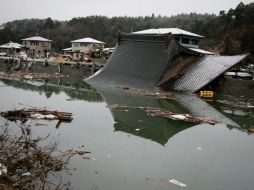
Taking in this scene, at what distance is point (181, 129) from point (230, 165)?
356 centimetres

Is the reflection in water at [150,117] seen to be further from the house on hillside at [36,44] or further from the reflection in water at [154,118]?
the house on hillside at [36,44]

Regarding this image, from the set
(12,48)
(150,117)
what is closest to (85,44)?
(12,48)

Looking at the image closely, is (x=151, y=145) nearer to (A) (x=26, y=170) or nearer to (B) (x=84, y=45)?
(A) (x=26, y=170)

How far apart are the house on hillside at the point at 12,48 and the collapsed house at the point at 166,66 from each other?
23.5 meters

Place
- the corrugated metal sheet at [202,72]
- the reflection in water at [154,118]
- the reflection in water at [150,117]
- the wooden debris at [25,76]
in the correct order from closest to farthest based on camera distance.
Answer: the reflection in water at [154,118] < the reflection in water at [150,117] < the corrugated metal sheet at [202,72] < the wooden debris at [25,76]

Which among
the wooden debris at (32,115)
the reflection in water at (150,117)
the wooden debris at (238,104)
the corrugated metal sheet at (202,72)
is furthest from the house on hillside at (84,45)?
the wooden debris at (32,115)

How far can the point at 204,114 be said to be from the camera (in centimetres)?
1420

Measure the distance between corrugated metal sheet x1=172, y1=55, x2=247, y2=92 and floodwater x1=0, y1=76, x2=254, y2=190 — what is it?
371cm

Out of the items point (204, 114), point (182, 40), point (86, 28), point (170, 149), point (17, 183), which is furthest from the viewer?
point (86, 28)

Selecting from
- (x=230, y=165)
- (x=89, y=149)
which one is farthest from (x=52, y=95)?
(x=230, y=165)

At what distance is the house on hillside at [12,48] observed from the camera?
1813 inches

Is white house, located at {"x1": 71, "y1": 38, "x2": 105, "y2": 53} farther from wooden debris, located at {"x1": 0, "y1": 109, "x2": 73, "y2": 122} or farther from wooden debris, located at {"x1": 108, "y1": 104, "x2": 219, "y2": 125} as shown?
wooden debris, located at {"x1": 0, "y1": 109, "x2": 73, "y2": 122}

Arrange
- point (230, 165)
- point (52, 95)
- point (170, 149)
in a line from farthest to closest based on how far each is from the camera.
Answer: point (52, 95), point (170, 149), point (230, 165)

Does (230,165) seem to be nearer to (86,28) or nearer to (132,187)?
(132,187)
